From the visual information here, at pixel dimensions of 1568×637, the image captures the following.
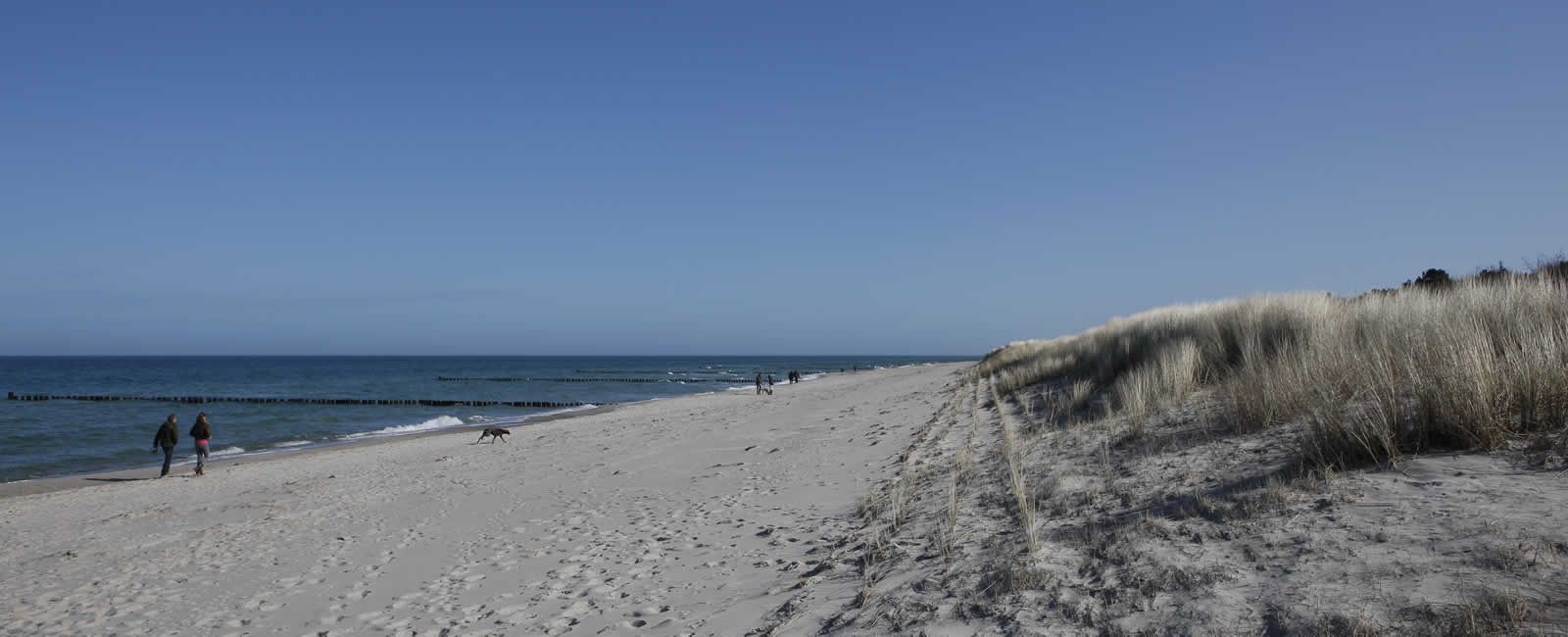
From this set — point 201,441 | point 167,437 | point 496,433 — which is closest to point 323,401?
point 167,437

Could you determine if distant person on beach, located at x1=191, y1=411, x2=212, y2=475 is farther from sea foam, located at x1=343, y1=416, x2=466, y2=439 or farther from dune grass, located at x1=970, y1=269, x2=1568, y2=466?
dune grass, located at x1=970, y1=269, x2=1568, y2=466

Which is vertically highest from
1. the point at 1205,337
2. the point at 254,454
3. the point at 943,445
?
the point at 1205,337

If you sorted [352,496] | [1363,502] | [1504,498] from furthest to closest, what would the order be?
[352,496] → [1363,502] → [1504,498]

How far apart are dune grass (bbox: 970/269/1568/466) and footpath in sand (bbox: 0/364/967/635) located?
4079mm

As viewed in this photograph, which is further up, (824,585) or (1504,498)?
(1504,498)

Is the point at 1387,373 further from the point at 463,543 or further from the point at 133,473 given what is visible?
the point at 133,473

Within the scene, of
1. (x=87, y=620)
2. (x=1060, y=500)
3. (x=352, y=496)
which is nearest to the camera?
(x=1060, y=500)

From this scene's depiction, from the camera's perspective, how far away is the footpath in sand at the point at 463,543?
621 centimetres

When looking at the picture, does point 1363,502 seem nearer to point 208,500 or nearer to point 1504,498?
point 1504,498

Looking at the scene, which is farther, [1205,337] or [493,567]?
[1205,337]

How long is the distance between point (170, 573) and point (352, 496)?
4487 millimetres

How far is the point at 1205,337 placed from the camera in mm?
13016

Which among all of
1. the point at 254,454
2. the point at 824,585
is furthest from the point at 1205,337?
the point at 254,454

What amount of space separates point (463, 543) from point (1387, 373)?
371 inches
